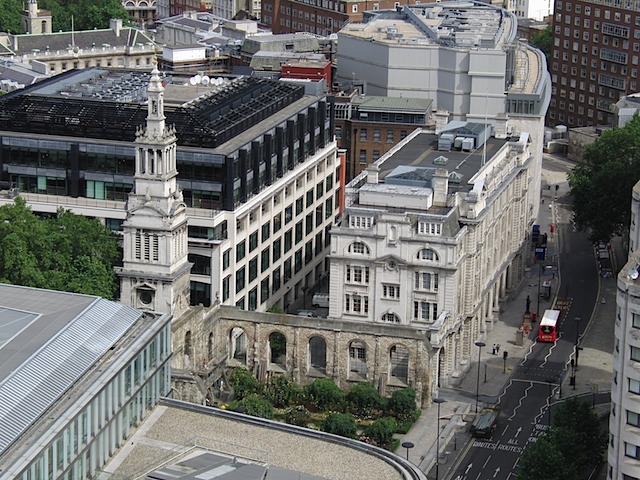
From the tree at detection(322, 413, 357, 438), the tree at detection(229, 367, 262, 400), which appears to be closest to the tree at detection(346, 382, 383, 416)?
the tree at detection(322, 413, 357, 438)

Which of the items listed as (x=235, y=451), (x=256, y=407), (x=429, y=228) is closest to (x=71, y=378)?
(x=235, y=451)

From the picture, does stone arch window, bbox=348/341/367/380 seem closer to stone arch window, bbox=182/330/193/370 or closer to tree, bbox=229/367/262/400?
tree, bbox=229/367/262/400

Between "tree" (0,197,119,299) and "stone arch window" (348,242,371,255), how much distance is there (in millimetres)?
27429

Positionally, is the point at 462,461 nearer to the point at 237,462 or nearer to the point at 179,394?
the point at 179,394

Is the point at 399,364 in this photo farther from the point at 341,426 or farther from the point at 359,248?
the point at 341,426

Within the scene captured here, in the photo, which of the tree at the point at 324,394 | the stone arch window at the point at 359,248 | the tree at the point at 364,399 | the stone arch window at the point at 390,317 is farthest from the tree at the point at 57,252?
the stone arch window at the point at 390,317

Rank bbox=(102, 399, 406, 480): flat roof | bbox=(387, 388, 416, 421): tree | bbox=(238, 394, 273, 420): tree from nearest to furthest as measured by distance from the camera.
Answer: bbox=(102, 399, 406, 480): flat roof, bbox=(238, 394, 273, 420): tree, bbox=(387, 388, 416, 421): tree

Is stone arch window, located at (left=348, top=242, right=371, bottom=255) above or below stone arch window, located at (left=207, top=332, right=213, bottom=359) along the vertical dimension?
above

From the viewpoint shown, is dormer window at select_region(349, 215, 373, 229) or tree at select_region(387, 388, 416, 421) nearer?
tree at select_region(387, 388, 416, 421)

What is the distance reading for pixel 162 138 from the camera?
181000mm

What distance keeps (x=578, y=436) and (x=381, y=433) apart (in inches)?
928

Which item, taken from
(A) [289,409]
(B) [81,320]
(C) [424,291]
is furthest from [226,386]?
(B) [81,320]

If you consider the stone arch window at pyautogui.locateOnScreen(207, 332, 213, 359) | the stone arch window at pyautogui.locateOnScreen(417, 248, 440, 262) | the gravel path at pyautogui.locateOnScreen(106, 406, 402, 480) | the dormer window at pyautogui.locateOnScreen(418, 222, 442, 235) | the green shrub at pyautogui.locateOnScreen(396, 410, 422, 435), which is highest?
the dormer window at pyautogui.locateOnScreen(418, 222, 442, 235)

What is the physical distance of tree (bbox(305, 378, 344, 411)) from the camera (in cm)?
18775
